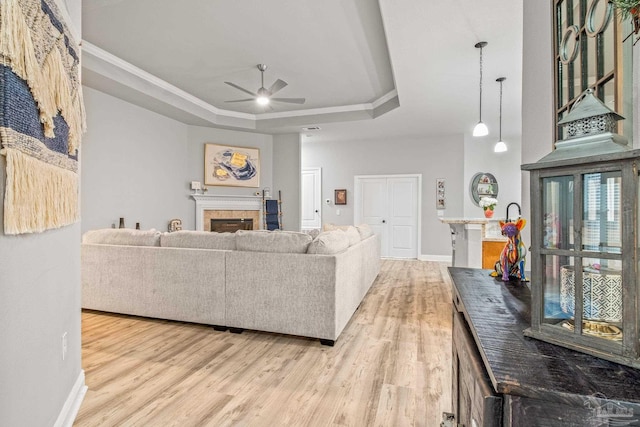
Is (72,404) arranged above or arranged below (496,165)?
below

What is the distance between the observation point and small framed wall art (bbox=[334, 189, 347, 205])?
26.3 feet

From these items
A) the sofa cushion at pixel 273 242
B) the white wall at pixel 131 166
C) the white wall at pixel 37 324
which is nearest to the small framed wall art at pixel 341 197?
the white wall at pixel 131 166

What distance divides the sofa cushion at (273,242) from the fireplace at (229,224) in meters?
3.95

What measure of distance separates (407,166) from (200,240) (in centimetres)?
554

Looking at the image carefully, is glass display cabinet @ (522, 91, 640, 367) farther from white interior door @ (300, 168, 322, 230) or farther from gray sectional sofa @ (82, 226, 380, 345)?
white interior door @ (300, 168, 322, 230)

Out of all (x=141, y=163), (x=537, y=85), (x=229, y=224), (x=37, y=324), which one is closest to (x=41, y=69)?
(x=37, y=324)

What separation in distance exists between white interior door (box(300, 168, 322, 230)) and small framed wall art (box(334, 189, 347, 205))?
1.45 ft

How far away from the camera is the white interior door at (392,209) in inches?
297

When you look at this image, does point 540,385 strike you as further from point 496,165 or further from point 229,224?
point 496,165

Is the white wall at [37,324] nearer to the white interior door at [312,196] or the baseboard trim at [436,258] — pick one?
the white interior door at [312,196]

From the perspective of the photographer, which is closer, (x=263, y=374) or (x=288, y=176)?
(x=263, y=374)

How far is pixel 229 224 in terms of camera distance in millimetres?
6941

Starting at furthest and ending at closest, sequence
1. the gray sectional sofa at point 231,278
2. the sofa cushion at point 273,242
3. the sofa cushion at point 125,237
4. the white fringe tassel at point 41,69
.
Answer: the sofa cushion at point 125,237, the sofa cushion at point 273,242, the gray sectional sofa at point 231,278, the white fringe tassel at point 41,69

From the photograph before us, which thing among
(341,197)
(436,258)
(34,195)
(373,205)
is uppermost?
(341,197)
